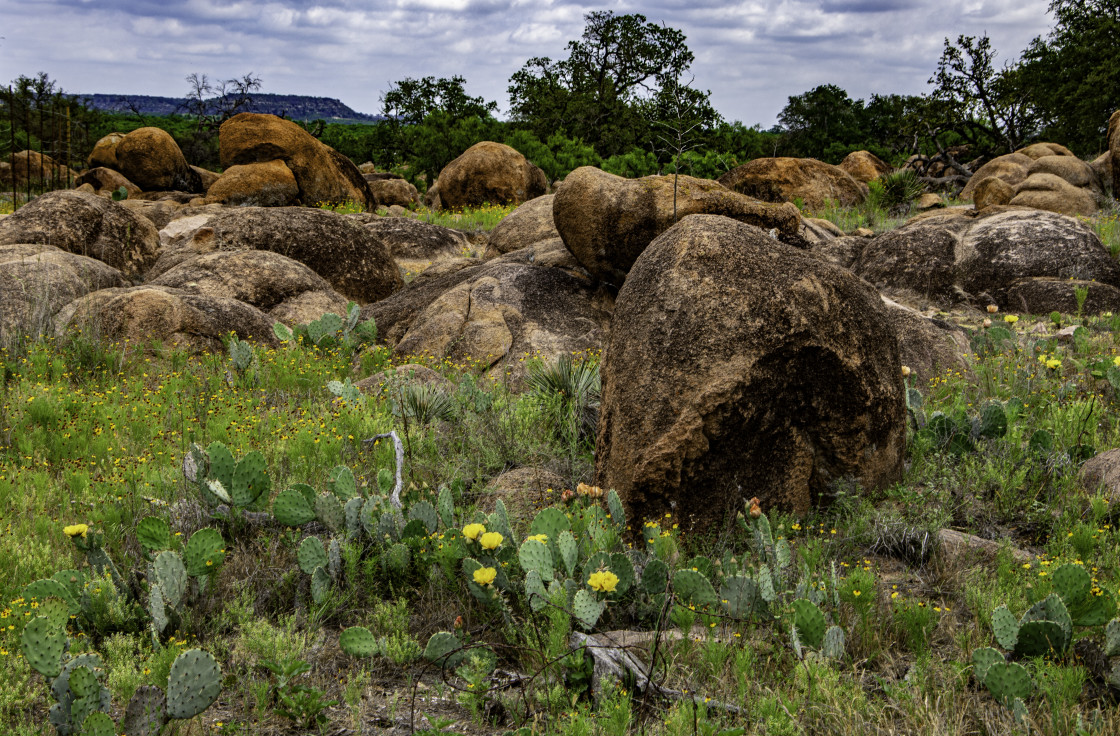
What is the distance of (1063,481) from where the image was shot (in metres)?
4.25

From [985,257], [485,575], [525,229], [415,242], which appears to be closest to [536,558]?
[485,575]

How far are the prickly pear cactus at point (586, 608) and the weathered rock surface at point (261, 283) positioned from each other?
267 inches

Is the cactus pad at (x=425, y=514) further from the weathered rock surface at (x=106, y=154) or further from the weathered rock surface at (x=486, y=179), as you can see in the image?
the weathered rock surface at (x=106, y=154)

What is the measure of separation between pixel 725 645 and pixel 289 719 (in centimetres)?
162

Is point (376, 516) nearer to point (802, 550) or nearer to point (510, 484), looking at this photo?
point (510, 484)

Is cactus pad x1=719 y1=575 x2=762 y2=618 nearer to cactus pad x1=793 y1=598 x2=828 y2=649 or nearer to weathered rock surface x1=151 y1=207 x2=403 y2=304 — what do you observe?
cactus pad x1=793 y1=598 x2=828 y2=649

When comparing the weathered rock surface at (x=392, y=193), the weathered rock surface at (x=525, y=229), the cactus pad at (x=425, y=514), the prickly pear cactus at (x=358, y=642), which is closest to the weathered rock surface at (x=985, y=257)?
the weathered rock surface at (x=525, y=229)

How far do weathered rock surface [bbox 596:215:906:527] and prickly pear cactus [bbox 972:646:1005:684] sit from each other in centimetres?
140

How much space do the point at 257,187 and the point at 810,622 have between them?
1714 centimetres

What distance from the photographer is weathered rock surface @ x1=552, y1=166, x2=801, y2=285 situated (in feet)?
26.3

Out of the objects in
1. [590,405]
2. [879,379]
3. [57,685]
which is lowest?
[57,685]

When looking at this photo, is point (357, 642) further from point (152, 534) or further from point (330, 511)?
point (152, 534)

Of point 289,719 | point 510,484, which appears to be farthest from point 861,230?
point 289,719

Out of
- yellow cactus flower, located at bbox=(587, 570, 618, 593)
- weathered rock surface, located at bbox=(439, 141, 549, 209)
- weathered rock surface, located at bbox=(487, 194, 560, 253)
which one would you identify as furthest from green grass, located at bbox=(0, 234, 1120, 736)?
weathered rock surface, located at bbox=(439, 141, 549, 209)
